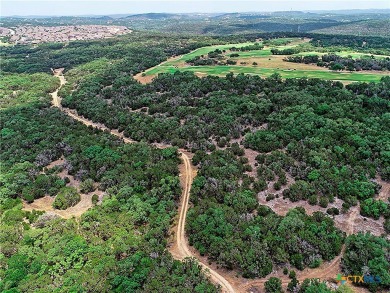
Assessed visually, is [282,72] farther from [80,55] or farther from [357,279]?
[80,55]

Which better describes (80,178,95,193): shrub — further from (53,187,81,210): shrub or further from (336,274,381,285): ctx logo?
(336,274,381,285): ctx logo

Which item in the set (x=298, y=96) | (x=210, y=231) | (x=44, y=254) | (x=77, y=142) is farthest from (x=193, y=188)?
(x=298, y=96)

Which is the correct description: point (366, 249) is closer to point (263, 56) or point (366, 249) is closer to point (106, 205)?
point (106, 205)

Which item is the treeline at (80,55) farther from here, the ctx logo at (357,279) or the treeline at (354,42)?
the ctx logo at (357,279)

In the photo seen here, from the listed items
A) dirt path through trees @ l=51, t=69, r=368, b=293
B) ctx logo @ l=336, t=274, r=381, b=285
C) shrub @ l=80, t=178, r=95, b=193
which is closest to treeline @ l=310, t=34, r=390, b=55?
dirt path through trees @ l=51, t=69, r=368, b=293

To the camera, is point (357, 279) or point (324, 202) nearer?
point (357, 279)

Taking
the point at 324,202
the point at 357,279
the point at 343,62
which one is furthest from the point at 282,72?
the point at 357,279
